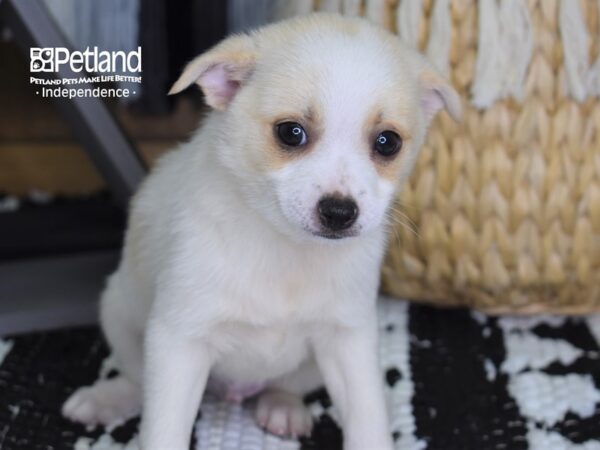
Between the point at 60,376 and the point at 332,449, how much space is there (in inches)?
20.9

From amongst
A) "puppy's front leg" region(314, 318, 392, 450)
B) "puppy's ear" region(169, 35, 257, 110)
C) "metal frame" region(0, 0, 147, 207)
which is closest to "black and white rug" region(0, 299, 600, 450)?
"puppy's front leg" region(314, 318, 392, 450)

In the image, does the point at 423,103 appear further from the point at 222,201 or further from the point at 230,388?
the point at 230,388

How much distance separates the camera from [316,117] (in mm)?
1225

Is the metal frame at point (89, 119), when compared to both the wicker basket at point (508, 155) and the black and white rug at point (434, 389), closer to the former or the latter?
the black and white rug at point (434, 389)

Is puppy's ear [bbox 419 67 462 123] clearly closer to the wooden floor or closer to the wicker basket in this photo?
the wicker basket

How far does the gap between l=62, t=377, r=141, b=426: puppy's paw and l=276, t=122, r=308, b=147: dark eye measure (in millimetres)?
→ 602

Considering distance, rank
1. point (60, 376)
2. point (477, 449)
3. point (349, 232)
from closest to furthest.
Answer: point (349, 232) → point (477, 449) → point (60, 376)

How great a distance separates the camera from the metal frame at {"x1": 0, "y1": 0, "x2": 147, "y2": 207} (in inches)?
67.9

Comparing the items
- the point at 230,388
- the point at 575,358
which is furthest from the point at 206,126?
the point at 575,358

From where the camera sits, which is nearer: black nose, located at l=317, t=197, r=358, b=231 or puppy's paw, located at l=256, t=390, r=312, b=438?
black nose, located at l=317, t=197, r=358, b=231

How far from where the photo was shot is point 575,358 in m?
1.77

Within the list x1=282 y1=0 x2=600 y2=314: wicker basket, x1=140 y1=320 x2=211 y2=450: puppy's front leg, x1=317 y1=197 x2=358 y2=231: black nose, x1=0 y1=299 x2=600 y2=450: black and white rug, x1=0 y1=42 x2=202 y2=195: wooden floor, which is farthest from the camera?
x1=0 y1=42 x2=202 y2=195: wooden floor

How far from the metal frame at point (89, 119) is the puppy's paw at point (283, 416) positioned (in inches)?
21.1

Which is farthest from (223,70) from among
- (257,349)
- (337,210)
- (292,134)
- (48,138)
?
(48,138)
